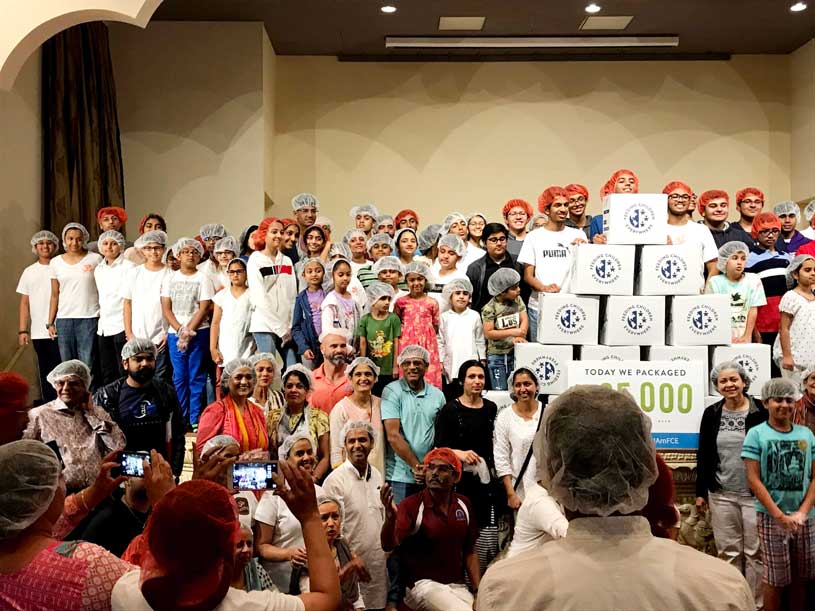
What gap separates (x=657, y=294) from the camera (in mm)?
7219

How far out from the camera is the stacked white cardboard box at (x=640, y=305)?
7113mm

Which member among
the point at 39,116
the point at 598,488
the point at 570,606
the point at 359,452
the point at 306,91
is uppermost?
the point at 306,91

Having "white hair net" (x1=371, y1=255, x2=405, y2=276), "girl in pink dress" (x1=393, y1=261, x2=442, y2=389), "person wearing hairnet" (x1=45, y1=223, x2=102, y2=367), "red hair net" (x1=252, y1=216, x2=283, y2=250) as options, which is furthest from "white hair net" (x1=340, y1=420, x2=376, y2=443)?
"person wearing hairnet" (x1=45, y1=223, x2=102, y2=367)

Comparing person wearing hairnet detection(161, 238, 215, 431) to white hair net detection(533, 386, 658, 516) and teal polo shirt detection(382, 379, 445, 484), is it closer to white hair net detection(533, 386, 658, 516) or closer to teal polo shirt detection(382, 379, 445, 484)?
teal polo shirt detection(382, 379, 445, 484)

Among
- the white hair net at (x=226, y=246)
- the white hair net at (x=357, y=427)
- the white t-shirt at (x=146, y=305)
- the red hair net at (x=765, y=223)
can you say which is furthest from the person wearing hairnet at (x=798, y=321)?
the white t-shirt at (x=146, y=305)

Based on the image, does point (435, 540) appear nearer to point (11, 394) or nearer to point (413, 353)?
point (413, 353)

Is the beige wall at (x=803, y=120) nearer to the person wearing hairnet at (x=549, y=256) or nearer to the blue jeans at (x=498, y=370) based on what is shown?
the person wearing hairnet at (x=549, y=256)

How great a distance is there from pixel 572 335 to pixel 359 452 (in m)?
2.33

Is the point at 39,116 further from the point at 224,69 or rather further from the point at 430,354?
the point at 430,354

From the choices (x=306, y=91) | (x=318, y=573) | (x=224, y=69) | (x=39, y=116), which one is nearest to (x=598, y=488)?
(x=318, y=573)

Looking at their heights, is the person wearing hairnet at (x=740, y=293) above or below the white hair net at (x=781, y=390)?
above

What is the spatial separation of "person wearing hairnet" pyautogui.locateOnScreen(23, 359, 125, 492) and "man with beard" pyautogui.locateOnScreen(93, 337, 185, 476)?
1.50ft

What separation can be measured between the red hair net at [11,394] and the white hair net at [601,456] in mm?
2448

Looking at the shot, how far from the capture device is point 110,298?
312 inches
